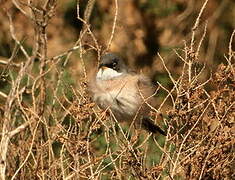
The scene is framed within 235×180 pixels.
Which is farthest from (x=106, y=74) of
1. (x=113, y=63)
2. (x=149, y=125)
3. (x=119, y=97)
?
(x=149, y=125)

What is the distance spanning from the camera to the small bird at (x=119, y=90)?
5758mm

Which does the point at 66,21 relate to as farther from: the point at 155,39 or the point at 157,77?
the point at 157,77

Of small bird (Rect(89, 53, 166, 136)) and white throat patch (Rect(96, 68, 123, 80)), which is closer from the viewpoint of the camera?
small bird (Rect(89, 53, 166, 136))

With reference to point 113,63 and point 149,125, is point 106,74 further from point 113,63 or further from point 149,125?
point 149,125

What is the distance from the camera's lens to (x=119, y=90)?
5723 mm

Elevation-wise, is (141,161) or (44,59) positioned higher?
(44,59)

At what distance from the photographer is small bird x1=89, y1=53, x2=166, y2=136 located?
576 centimetres

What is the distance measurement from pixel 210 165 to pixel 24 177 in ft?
4.26

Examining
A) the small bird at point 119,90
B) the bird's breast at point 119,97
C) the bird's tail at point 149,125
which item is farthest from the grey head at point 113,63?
the bird's tail at point 149,125

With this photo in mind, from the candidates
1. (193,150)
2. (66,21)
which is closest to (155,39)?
(66,21)

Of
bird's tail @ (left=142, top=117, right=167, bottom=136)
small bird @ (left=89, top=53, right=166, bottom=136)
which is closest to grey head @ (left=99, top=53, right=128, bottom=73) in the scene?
small bird @ (left=89, top=53, right=166, bottom=136)

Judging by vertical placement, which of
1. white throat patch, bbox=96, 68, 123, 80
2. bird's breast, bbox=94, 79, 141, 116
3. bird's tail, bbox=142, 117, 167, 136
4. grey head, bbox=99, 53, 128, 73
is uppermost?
grey head, bbox=99, 53, 128, 73

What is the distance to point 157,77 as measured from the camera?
8977 mm

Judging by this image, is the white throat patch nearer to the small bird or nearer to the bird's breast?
the small bird
